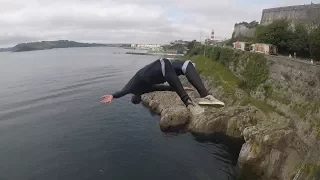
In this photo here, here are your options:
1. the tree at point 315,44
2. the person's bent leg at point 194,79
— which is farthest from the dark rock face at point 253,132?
the person's bent leg at point 194,79

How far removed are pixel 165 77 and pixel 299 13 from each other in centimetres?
9055

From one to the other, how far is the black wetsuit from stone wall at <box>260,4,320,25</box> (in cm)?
6959

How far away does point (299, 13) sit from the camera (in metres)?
88.2

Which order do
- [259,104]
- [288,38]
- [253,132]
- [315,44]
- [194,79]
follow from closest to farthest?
[194,79]
[253,132]
[315,44]
[259,104]
[288,38]

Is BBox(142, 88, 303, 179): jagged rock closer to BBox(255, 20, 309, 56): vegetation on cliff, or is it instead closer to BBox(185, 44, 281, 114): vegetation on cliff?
BBox(185, 44, 281, 114): vegetation on cliff

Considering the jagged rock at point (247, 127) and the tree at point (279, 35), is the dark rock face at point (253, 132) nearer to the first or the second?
the jagged rock at point (247, 127)

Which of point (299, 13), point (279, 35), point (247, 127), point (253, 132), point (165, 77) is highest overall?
point (299, 13)

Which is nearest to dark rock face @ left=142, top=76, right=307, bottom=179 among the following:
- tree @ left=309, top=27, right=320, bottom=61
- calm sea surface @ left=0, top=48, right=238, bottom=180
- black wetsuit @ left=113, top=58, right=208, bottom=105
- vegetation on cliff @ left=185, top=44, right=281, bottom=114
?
calm sea surface @ left=0, top=48, right=238, bottom=180

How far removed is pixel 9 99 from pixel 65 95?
12.3m

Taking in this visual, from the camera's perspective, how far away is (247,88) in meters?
52.4

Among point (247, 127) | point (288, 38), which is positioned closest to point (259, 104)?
point (247, 127)

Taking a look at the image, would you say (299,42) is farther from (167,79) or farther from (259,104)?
(167,79)

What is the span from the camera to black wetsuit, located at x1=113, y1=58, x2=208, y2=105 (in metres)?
11.6

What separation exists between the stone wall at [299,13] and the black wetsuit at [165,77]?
69589 mm
